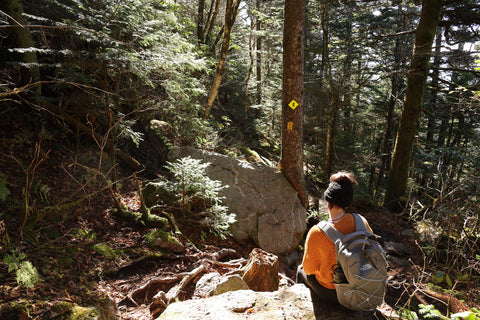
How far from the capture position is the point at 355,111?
17688mm

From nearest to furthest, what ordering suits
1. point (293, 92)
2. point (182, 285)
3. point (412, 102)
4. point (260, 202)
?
point (182, 285) < point (260, 202) < point (293, 92) < point (412, 102)

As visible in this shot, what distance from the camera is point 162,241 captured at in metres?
5.07

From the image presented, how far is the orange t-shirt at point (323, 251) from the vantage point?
284 cm

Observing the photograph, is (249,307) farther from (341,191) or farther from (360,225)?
(341,191)

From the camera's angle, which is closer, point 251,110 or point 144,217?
point 144,217

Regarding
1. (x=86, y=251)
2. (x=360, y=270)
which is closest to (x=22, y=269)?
(x=86, y=251)

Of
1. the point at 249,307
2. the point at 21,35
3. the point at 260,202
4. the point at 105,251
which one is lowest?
the point at 105,251

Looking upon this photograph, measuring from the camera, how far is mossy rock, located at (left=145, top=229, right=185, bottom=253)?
5.01m

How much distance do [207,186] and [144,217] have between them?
4.88 ft

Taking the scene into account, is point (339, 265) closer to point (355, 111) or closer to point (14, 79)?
point (14, 79)

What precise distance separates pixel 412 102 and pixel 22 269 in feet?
38.1

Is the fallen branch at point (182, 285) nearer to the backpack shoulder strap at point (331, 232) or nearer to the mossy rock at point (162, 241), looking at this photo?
the mossy rock at point (162, 241)

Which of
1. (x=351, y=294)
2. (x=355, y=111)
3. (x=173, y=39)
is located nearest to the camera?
(x=351, y=294)

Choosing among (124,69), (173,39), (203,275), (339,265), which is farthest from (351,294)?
(173,39)
